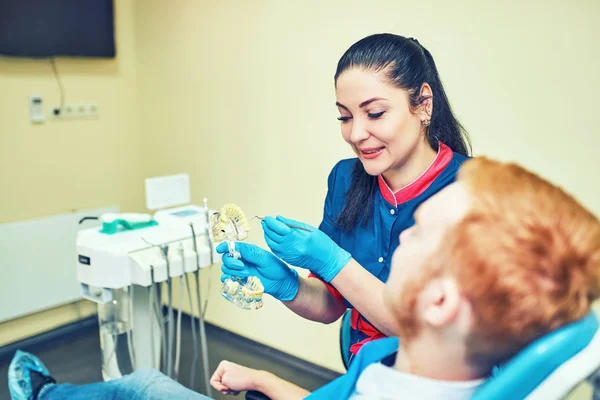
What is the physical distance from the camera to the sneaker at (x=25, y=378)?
1.37 m

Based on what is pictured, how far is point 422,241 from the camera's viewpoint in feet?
2.67

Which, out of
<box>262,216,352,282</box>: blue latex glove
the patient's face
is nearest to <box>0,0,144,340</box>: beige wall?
<box>262,216,352,282</box>: blue latex glove

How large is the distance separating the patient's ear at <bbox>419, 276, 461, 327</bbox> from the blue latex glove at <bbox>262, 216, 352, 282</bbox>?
0.48m

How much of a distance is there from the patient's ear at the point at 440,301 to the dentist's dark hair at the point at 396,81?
703mm

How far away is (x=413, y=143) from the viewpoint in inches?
54.8

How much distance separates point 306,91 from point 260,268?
1248 millimetres

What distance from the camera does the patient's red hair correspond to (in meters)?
0.67

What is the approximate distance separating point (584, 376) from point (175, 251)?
1.53 m

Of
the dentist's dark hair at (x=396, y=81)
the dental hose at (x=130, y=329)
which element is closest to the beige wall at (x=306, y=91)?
the dentist's dark hair at (x=396, y=81)

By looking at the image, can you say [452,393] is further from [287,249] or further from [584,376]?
[287,249]

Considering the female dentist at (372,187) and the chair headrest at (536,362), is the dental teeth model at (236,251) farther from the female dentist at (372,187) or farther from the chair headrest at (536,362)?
the chair headrest at (536,362)

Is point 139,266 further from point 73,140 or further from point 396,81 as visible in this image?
point 73,140

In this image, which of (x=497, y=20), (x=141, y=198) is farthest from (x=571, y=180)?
(x=141, y=198)

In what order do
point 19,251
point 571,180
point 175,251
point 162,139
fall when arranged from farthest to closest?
1. point 162,139
2. point 19,251
3. point 175,251
4. point 571,180
